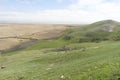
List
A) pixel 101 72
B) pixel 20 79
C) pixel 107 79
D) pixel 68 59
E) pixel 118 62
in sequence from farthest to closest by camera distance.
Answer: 1. pixel 68 59
2. pixel 20 79
3. pixel 118 62
4. pixel 101 72
5. pixel 107 79

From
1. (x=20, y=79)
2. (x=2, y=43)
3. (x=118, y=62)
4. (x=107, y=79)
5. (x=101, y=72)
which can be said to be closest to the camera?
(x=107, y=79)

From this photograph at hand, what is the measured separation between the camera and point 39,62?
48.0 metres

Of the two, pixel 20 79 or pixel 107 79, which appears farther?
pixel 20 79

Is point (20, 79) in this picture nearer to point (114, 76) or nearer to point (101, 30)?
point (114, 76)

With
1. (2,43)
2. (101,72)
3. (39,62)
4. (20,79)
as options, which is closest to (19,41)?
(2,43)

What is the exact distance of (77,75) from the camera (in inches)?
1064

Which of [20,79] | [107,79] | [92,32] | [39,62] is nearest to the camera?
[107,79]

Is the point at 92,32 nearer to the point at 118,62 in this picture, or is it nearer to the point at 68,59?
the point at 68,59

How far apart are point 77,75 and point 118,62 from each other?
557 centimetres

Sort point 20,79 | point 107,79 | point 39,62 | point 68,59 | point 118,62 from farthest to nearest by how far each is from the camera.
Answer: point 39,62 < point 68,59 < point 20,79 < point 118,62 < point 107,79

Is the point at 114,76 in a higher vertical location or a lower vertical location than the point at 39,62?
higher

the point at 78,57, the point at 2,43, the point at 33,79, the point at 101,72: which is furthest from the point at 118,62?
the point at 2,43

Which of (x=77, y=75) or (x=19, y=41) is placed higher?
(x=77, y=75)

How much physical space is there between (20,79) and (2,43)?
3723 inches
